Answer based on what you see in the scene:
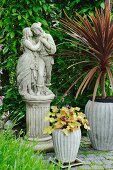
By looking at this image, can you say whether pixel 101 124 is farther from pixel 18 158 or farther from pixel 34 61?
pixel 18 158

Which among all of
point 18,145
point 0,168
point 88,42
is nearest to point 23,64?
point 88,42

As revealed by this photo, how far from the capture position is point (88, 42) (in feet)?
14.1

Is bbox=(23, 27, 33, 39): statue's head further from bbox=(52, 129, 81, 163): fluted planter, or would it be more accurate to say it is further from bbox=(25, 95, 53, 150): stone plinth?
bbox=(52, 129, 81, 163): fluted planter

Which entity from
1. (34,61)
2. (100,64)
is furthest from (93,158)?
(34,61)

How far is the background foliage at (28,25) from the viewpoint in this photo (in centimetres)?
487

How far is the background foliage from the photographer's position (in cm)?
487

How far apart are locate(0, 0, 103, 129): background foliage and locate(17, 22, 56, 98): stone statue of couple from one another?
19.5 inches

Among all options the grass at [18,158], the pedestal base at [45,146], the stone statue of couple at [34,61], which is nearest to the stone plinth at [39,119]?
the pedestal base at [45,146]

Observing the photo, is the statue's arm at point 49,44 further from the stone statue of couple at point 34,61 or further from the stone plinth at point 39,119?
the stone plinth at point 39,119

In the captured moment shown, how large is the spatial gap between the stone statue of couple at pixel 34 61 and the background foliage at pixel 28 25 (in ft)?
1.63

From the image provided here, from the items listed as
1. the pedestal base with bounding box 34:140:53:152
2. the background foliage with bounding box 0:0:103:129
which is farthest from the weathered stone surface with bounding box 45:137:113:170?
the background foliage with bounding box 0:0:103:129

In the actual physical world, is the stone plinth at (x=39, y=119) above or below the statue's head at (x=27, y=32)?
below

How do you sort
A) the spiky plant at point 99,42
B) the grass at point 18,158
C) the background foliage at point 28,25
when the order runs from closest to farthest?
the grass at point 18,158 < the spiky plant at point 99,42 < the background foliage at point 28,25

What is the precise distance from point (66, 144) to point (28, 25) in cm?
182
